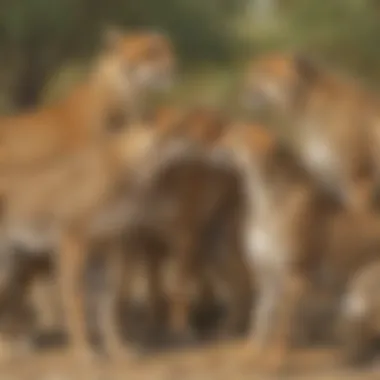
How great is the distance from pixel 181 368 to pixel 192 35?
1.31 feet

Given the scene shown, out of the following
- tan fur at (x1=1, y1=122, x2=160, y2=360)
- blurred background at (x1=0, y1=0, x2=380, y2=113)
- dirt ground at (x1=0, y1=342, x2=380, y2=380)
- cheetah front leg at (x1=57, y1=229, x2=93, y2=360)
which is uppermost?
blurred background at (x1=0, y1=0, x2=380, y2=113)

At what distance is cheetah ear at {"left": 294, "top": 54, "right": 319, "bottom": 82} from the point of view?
0.85m

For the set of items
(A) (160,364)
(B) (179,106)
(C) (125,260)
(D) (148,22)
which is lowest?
(A) (160,364)

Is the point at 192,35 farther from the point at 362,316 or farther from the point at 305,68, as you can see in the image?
the point at 362,316

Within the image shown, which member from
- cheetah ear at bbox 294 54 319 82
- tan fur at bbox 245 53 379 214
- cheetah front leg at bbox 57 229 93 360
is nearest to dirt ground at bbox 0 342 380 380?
cheetah front leg at bbox 57 229 93 360

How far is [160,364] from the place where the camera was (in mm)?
806

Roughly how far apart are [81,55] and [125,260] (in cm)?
27

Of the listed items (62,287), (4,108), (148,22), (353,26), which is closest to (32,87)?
(4,108)

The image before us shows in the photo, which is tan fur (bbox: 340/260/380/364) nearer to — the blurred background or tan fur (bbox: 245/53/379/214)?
tan fur (bbox: 245/53/379/214)

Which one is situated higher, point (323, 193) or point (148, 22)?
point (148, 22)

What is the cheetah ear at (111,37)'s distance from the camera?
2.92 ft

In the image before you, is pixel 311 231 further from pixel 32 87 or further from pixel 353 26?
pixel 32 87

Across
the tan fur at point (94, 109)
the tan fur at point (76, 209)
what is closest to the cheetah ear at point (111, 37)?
the tan fur at point (94, 109)

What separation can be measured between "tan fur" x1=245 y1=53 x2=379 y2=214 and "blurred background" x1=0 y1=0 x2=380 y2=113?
93 mm
